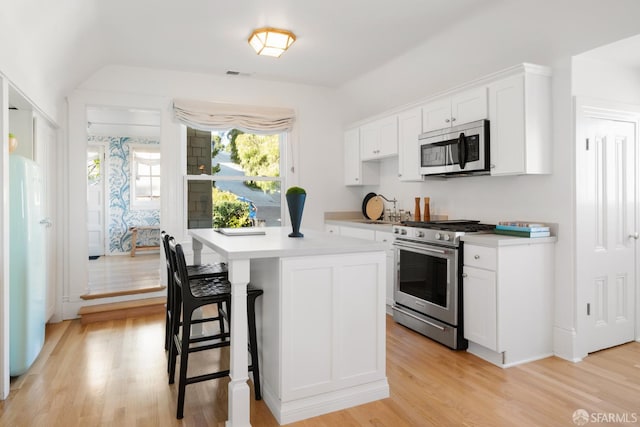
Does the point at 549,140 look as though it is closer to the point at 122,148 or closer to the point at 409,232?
the point at 409,232

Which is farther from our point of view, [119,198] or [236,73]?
[119,198]

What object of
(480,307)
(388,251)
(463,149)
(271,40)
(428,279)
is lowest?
(480,307)

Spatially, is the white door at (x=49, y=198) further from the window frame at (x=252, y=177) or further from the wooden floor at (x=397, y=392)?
the window frame at (x=252, y=177)

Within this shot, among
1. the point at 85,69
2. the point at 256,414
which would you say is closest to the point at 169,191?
the point at 85,69

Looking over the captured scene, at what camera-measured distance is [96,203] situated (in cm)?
775

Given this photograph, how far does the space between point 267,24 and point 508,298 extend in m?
2.89

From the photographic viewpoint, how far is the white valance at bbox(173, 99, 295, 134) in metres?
4.66

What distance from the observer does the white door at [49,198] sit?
3676mm

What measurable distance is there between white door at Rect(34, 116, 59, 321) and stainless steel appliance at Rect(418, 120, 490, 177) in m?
3.41

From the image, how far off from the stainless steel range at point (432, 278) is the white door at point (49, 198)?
10.5 feet

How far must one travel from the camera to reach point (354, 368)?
2.30m

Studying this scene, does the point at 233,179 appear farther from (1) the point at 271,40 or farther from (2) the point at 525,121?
(2) the point at 525,121

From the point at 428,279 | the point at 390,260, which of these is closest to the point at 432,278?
the point at 428,279

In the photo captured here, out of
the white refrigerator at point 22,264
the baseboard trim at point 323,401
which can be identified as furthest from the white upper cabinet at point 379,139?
the white refrigerator at point 22,264
